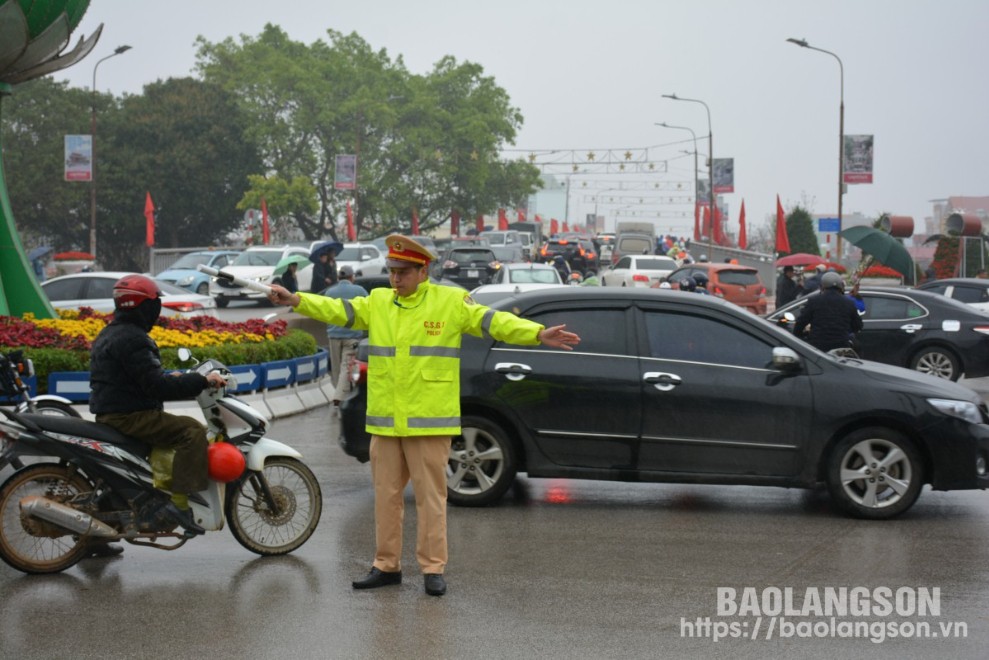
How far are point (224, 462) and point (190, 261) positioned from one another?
116ft

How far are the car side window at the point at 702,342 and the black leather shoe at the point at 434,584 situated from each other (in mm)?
3222

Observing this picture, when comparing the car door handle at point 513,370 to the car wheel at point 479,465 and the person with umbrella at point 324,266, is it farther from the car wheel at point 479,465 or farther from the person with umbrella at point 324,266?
the person with umbrella at point 324,266

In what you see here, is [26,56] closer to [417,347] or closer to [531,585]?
[417,347]

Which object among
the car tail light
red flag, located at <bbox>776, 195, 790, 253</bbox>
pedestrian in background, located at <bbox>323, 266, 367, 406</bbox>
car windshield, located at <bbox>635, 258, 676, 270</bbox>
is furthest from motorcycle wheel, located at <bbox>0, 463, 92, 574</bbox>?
red flag, located at <bbox>776, 195, 790, 253</bbox>

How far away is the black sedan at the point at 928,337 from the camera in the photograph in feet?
63.2

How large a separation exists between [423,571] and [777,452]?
3394 millimetres

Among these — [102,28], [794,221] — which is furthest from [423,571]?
[794,221]

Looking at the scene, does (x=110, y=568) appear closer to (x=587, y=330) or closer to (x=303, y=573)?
(x=303, y=573)

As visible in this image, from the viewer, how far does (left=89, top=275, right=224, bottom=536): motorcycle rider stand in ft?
23.9

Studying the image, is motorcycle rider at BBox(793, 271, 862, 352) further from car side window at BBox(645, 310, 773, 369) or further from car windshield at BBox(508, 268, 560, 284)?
car windshield at BBox(508, 268, 560, 284)

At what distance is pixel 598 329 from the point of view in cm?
984

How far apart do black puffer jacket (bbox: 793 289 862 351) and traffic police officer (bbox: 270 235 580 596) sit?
7.66 meters

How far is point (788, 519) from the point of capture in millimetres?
9484

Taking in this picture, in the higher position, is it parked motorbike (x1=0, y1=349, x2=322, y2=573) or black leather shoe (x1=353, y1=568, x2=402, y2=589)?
parked motorbike (x1=0, y1=349, x2=322, y2=573)
